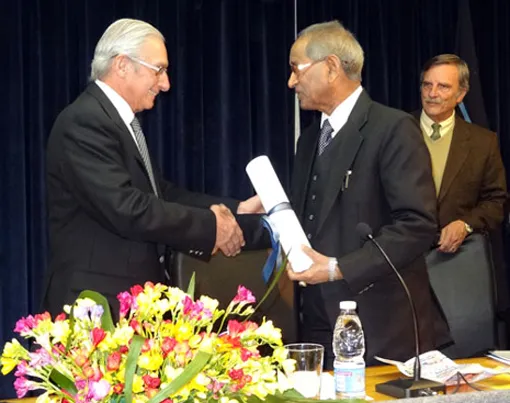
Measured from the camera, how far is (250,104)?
4473 mm

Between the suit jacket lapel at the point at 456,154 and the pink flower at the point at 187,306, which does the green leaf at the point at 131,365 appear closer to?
the pink flower at the point at 187,306

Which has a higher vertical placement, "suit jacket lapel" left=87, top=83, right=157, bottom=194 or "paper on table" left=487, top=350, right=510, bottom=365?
"suit jacket lapel" left=87, top=83, right=157, bottom=194

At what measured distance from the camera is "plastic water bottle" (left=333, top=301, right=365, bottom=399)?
1817 millimetres

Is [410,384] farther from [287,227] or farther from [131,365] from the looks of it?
[131,365]

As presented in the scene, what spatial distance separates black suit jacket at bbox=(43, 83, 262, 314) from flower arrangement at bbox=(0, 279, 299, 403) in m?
1.35

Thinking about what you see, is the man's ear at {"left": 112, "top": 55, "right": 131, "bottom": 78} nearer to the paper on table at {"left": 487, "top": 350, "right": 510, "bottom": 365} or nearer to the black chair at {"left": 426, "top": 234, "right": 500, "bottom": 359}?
the black chair at {"left": 426, "top": 234, "right": 500, "bottom": 359}

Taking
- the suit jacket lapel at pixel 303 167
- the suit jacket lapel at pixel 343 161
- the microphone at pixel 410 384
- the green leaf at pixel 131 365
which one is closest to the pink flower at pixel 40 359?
the green leaf at pixel 131 365

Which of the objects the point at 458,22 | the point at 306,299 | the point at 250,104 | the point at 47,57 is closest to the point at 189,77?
the point at 250,104

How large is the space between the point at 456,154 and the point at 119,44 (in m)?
1.76

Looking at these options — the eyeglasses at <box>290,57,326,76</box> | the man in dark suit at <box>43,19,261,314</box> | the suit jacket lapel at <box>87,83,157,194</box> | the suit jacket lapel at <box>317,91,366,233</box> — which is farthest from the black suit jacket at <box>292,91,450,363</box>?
the suit jacket lapel at <box>87,83,157,194</box>

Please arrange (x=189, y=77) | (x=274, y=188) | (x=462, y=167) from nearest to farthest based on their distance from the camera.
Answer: (x=274, y=188)
(x=462, y=167)
(x=189, y=77)

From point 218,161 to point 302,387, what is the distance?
273 cm

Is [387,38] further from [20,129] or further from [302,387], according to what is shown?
[302,387]

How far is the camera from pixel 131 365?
41.3 inches
